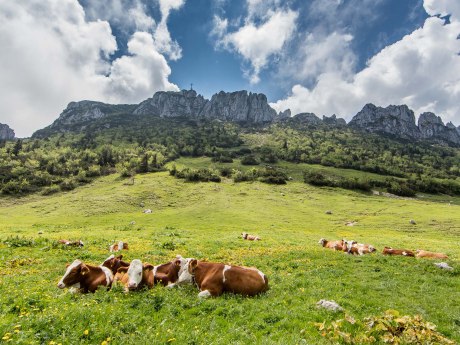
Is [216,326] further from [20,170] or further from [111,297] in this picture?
[20,170]

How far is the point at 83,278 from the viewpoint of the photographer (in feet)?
40.2

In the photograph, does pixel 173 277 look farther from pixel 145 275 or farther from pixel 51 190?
pixel 51 190

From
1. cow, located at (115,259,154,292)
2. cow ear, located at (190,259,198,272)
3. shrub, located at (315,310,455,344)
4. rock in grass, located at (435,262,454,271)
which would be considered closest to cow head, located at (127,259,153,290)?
cow, located at (115,259,154,292)

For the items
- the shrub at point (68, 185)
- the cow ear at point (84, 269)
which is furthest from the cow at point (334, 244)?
the shrub at point (68, 185)

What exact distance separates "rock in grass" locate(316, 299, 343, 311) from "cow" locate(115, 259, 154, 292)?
6.89 m

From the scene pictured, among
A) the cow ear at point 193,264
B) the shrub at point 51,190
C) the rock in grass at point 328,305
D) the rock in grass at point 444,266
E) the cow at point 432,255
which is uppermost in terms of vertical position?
the cow ear at point 193,264

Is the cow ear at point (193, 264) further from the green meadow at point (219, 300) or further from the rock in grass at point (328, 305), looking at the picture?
the rock in grass at point (328, 305)

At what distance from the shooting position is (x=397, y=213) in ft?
239

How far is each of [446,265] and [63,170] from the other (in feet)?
509

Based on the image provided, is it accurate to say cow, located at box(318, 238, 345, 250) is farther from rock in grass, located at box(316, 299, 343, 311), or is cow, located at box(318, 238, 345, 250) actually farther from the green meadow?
rock in grass, located at box(316, 299, 343, 311)

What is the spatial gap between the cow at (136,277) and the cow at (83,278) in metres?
0.58

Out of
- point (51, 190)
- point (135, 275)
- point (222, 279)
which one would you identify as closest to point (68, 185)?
point (51, 190)

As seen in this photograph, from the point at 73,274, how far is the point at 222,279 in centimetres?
617

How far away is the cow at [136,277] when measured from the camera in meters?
11.9
